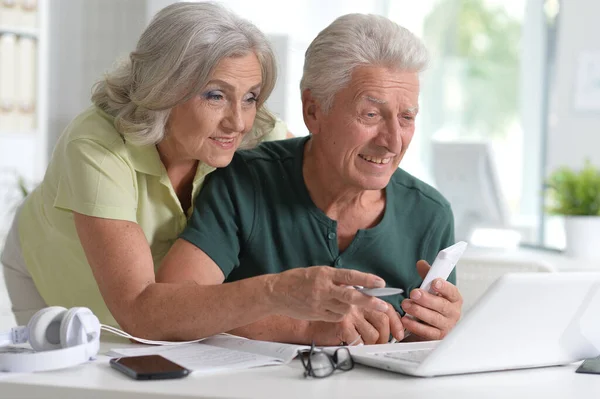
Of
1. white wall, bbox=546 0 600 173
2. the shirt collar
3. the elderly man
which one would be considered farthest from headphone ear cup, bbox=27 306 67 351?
white wall, bbox=546 0 600 173

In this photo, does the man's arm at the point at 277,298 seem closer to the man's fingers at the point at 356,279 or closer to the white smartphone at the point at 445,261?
the man's fingers at the point at 356,279

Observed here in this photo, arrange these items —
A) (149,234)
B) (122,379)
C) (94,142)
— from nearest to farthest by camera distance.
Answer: (122,379)
(94,142)
(149,234)

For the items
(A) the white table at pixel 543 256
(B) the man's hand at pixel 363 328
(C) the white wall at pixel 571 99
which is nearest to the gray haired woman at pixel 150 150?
(B) the man's hand at pixel 363 328

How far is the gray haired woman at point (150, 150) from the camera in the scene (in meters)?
1.59

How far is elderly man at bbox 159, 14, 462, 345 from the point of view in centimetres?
174

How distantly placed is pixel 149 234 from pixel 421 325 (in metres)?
0.61

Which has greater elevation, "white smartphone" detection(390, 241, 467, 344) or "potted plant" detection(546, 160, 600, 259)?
"white smartphone" detection(390, 241, 467, 344)

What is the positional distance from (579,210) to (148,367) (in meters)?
2.43

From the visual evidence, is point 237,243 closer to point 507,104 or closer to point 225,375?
point 225,375

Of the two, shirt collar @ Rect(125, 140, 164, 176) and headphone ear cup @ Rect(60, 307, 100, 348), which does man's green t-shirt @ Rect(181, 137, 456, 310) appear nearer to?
shirt collar @ Rect(125, 140, 164, 176)

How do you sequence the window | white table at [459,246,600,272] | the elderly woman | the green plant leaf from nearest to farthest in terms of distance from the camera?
the elderly woman < white table at [459,246,600,272] < the green plant leaf < the window

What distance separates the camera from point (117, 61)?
74.9 inches

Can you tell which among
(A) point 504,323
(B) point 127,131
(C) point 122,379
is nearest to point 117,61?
(B) point 127,131

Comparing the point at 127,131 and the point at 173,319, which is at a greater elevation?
the point at 127,131
